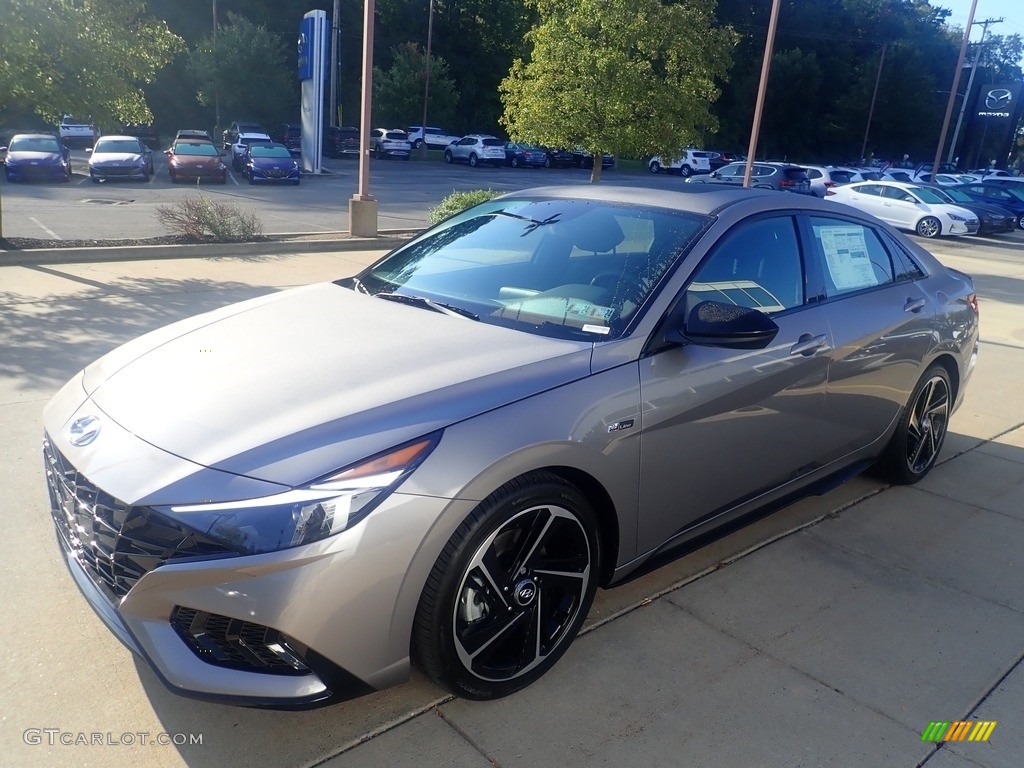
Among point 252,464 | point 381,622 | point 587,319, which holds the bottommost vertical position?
point 381,622

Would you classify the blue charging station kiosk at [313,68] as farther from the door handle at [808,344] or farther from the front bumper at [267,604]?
the front bumper at [267,604]

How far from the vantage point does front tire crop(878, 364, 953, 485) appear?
15.7 feet

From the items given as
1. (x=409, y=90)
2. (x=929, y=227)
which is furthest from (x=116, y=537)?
(x=409, y=90)

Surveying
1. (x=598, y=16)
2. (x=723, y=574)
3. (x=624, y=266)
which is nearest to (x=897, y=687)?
(x=723, y=574)

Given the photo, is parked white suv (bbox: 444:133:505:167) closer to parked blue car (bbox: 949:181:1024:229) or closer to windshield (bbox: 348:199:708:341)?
parked blue car (bbox: 949:181:1024:229)

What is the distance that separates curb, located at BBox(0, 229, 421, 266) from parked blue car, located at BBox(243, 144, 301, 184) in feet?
46.4

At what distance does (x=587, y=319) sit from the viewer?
3234 millimetres

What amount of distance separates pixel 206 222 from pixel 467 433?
10.8 m

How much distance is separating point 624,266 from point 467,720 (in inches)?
72.0

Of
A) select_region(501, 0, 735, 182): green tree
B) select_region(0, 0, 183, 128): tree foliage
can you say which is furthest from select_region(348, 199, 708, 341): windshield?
select_region(501, 0, 735, 182): green tree

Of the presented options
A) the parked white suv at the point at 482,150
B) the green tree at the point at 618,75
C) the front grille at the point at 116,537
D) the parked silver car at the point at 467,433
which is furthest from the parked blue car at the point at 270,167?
the front grille at the point at 116,537

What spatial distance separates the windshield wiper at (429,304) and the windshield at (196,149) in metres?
26.1

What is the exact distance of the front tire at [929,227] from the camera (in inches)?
915

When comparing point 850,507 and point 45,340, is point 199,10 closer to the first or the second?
point 45,340
